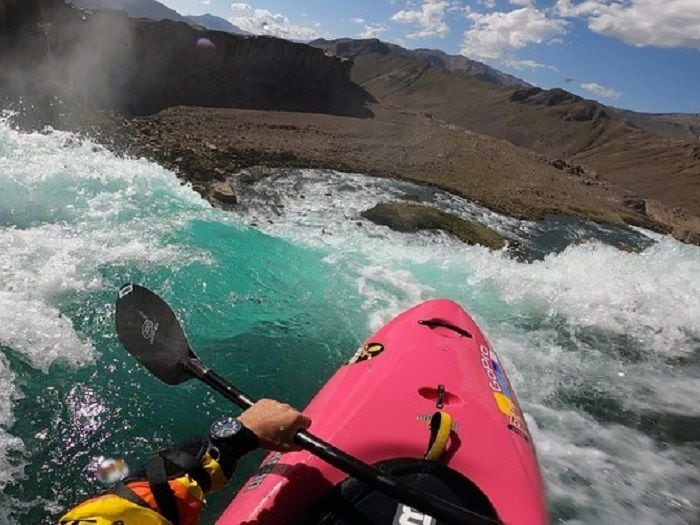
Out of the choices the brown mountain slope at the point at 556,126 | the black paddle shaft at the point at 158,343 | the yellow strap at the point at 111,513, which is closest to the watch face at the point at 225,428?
the black paddle shaft at the point at 158,343

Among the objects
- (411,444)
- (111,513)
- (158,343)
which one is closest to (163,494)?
(111,513)

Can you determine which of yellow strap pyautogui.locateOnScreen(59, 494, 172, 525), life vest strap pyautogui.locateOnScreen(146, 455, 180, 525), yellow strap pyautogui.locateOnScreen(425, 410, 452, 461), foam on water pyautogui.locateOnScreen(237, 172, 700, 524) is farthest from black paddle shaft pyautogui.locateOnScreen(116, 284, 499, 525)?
foam on water pyautogui.locateOnScreen(237, 172, 700, 524)

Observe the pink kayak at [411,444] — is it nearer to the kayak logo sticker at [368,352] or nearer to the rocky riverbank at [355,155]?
the kayak logo sticker at [368,352]

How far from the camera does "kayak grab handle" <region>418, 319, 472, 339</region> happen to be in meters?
Result: 4.45

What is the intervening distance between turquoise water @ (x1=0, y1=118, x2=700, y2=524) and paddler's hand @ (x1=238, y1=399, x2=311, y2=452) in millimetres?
1759

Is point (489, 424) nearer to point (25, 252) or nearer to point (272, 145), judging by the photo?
point (25, 252)

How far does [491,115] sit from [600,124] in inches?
646

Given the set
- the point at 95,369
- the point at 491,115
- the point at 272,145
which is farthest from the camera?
the point at 491,115

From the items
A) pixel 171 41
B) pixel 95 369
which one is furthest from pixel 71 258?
pixel 171 41

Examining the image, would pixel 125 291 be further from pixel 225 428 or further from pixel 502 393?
pixel 502 393

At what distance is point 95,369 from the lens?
15.5ft

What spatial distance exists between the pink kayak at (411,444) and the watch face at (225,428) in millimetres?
464

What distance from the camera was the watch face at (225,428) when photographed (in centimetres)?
221

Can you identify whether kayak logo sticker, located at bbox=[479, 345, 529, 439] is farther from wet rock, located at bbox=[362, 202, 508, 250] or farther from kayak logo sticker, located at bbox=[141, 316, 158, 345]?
wet rock, located at bbox=[362, 202, 508, 250]
